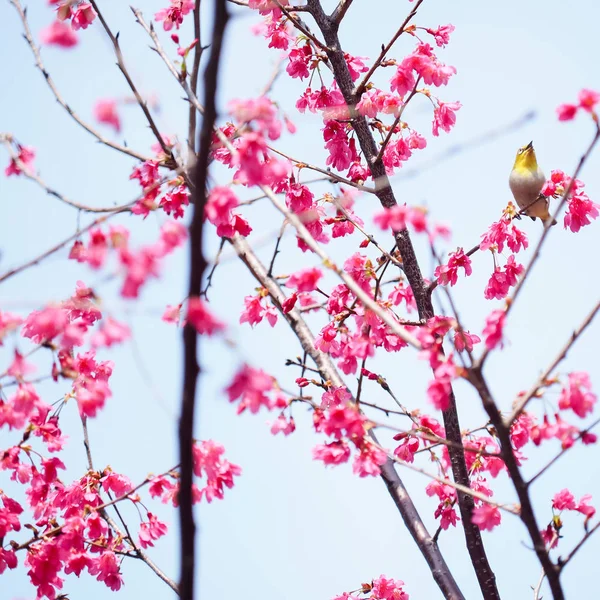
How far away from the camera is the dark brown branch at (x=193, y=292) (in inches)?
59.3

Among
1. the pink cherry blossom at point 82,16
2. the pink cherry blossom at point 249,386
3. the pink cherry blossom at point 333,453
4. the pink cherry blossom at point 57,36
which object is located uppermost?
the pink cherry blossom at point 82,16

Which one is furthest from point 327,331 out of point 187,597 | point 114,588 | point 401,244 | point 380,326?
point 187,597

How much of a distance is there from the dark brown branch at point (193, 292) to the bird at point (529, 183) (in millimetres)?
2894

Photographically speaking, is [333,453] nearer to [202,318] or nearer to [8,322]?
[202,318]

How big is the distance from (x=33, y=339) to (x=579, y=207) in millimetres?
3165

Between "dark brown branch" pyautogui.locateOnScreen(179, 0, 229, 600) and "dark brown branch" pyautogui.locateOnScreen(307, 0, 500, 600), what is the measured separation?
2223 mm

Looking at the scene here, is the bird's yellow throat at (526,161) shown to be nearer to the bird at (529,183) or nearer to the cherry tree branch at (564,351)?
the bird at (529,183)

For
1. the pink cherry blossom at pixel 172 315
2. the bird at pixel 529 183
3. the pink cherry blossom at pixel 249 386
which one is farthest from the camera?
the bird at pixel 529 183

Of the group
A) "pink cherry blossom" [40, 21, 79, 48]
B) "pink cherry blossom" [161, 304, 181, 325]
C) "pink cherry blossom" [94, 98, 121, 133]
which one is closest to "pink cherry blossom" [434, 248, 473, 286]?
"pink cherry blossom" [161, 304, 181, 325]

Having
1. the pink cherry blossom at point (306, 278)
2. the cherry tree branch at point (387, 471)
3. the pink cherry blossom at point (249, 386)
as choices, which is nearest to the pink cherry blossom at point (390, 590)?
the cherry tree branch at point (387, 471)

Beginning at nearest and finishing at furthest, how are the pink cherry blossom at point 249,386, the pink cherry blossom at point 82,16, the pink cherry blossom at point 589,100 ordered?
the pink cherry blossom at point 249,386 → the pink cherry blossom at point 589,100 → the pink cherry blossom at point 82,16

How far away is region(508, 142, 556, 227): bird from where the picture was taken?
4.10 m

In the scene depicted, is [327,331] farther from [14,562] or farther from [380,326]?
[14,562]

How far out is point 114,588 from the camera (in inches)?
155
